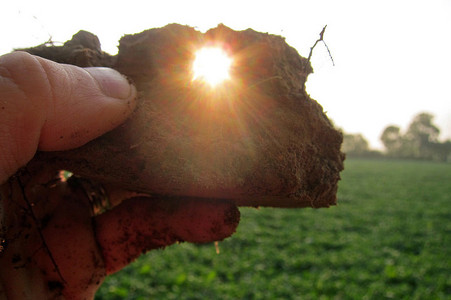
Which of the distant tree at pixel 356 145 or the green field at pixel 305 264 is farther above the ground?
the distant tree at pixel 356 145

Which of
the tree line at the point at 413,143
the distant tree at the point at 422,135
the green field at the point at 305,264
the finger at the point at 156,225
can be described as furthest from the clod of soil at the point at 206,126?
the distant tree at the point at 422,135

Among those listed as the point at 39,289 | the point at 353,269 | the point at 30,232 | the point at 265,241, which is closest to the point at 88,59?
the point at 30,232

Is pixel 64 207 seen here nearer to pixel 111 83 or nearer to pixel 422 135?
pixel 111 83

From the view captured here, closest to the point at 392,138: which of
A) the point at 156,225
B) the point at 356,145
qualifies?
the point at 356,145

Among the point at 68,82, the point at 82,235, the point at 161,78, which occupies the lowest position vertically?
the point at 82,235

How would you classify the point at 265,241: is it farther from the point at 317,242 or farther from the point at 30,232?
the point at 30,232

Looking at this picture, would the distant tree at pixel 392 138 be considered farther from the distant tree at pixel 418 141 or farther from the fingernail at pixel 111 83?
the fingernail at pixel 111 83

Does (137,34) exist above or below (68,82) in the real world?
above
